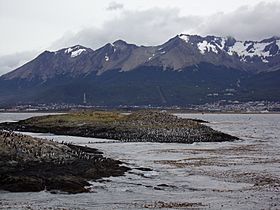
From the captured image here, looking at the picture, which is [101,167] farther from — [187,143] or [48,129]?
[48,129]

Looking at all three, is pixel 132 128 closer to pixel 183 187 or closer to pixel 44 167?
pixel 44 167

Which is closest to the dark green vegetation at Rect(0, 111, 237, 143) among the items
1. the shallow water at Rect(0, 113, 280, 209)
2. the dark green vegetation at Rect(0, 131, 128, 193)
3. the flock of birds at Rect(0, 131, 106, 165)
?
the shallow water at Rect(0, 113, 280, 209)

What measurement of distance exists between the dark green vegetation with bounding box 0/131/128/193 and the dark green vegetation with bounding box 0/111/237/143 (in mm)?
39680

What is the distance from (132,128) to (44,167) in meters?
59.3

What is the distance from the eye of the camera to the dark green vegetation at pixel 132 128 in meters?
94.4

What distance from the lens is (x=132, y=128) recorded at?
103 m

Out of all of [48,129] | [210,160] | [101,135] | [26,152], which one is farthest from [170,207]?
[48,129]

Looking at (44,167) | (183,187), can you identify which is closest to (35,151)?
(44,167)

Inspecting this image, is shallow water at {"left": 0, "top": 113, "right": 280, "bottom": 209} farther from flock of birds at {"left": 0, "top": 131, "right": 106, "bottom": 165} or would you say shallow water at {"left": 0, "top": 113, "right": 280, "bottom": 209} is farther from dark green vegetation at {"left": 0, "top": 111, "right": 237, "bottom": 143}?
dark green vegetation at {"left": 0, "top": 111, "right": 237, "bottom": 143}

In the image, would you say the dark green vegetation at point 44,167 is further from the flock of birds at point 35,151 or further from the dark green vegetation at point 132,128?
the dark green vegetation at point 132,128

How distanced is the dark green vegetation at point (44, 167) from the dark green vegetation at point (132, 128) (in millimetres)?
39680

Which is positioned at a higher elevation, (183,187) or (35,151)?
(35,151)

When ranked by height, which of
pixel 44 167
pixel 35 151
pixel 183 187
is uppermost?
pixel 35 151

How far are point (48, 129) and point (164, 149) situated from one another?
4588 cm
